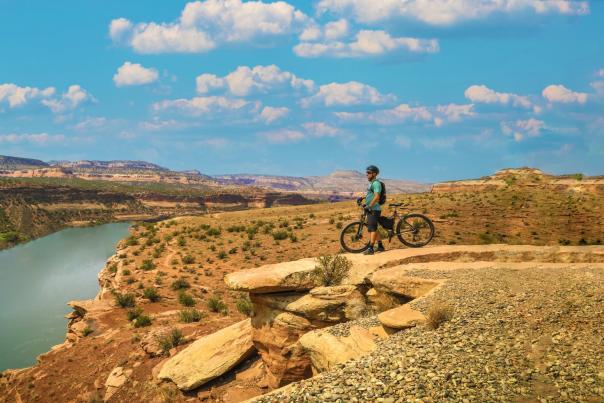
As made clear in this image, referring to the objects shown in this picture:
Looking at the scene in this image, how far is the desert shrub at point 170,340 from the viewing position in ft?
53.7

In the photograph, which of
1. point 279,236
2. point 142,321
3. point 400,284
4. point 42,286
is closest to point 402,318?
point 400,284

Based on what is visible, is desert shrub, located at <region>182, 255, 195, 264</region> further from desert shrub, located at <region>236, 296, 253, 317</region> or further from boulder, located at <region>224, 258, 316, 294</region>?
boulder, located at <region>224, 258, 316, 294</region>

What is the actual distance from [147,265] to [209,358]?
18.0 metres

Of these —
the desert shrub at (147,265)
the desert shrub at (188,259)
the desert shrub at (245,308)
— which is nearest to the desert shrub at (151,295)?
the desert shrub at (245,308)

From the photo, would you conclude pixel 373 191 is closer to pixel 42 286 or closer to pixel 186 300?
pixel 186 300

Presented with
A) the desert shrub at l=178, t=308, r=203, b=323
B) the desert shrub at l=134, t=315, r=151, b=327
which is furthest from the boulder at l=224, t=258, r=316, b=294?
the desert shrub at l=134, t=315, r=151, b=327

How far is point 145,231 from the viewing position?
151ft

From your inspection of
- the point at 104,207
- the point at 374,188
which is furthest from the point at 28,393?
the point at 104,207

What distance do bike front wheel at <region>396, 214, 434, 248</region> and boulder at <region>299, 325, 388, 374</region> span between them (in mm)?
5859

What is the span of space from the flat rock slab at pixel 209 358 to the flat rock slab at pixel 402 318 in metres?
6.20

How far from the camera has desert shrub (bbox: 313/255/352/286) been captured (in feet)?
40.7

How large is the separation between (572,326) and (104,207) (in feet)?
445

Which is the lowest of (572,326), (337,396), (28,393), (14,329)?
(14,329)

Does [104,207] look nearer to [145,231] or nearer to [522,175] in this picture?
[145,231]
